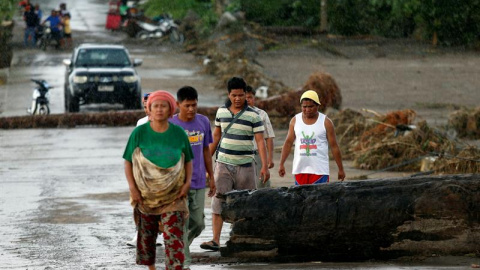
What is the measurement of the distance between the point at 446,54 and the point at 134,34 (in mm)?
15116

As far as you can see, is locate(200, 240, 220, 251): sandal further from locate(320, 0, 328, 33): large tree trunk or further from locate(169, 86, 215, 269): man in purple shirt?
locate(320, 0, 328, 33): large tree trunk

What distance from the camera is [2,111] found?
29.5 meters

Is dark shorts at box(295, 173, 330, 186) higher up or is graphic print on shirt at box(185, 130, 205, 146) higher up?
graphic print on shirt at box(185, 130, 205, 146)

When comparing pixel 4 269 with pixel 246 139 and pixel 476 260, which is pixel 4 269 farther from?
pixel 476 260

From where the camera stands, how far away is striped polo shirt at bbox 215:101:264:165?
410 inches

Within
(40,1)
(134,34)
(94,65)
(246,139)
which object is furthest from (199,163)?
(40,1)

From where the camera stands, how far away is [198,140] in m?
9.27

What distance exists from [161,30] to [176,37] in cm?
148

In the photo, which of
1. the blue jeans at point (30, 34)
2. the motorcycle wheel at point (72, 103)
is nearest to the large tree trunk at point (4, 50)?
the blue jeans at point (30, 34)

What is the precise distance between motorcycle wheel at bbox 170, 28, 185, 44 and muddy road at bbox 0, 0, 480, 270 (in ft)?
3.86

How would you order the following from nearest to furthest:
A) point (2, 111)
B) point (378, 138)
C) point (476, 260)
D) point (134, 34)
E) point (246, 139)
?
point (476, 260) → point (246, 139) → point (378, 138) → point (2, 111) → point (134, 34)

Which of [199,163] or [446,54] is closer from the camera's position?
[199,163]

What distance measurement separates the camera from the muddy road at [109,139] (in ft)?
34.6

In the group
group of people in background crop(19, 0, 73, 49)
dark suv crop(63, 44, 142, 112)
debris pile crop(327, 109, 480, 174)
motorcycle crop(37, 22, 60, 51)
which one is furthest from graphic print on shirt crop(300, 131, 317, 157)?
motorcycle crop(37, 22, 60, 51)
